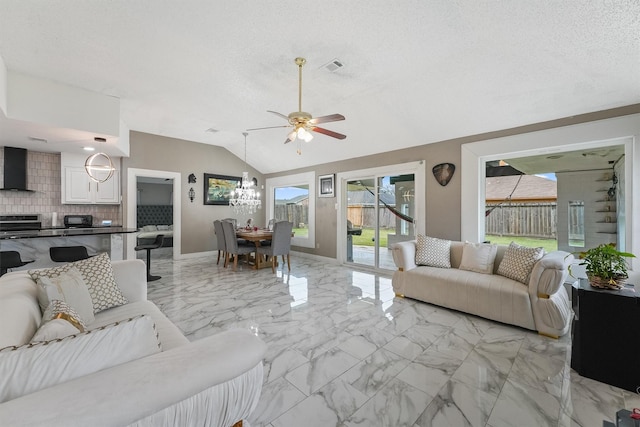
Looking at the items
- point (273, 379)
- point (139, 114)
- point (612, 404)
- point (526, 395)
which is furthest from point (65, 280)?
point (139, 114)

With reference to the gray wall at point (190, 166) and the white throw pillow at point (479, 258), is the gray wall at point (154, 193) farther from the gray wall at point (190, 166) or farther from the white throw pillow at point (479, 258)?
the white throw pillow at point (479, 258)

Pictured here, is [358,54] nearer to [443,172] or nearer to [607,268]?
[443,172]

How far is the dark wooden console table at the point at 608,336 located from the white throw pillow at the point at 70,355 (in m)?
2.70

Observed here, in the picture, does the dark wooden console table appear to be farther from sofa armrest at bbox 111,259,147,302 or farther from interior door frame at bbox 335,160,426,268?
sofa armrest at bbox 111,259,147,302

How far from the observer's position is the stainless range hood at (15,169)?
457cm

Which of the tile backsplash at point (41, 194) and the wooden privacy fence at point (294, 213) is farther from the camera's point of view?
the wooden privacy fence at point (294, 213)

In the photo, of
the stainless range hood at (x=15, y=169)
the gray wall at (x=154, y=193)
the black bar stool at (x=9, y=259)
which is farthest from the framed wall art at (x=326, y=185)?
the gray wall at (x=154, y=193)

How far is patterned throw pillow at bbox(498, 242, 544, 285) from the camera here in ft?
9.35

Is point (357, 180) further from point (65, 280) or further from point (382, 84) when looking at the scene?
point (65, 280)

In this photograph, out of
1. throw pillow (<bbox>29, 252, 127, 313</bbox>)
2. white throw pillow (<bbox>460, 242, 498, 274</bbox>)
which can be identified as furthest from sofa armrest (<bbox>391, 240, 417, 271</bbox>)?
throw pillow (<bbox>29, 252, 127, 313</bbox>)

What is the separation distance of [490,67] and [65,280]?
413 cm

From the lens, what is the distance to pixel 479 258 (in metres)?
3.30

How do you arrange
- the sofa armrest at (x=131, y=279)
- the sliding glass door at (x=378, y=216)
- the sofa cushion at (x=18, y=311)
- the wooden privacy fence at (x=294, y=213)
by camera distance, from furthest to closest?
the wooden privacy fence at (x=294, y=213)
the sliding glass door at (x=378, y=216)
the sofa armrest at (x=131, y=279)
the sofa cushion at (x=18, y=311)

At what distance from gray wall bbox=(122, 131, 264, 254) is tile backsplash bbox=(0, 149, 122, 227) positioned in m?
1.00
